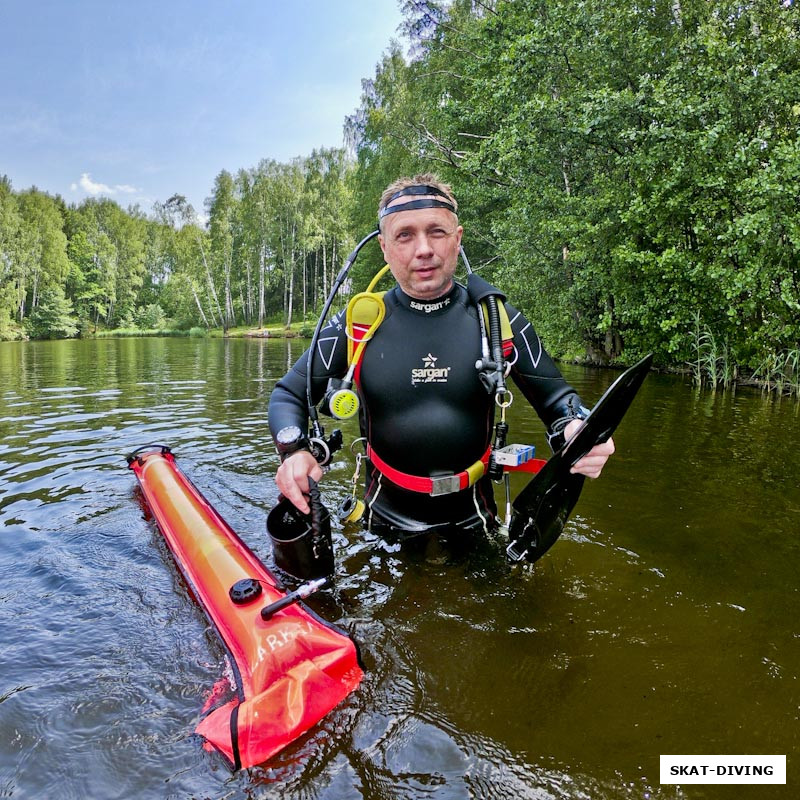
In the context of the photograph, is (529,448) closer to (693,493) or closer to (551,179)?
(693,493)

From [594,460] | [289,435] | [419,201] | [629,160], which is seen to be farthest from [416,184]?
[629,160]

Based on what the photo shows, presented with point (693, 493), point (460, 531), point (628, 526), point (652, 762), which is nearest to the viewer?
point (652, 762)

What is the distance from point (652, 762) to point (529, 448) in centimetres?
157

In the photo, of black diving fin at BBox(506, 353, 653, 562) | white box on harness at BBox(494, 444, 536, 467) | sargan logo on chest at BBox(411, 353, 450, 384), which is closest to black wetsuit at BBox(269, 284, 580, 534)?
sargan logo on chest at BBox(411, 353, 450, 384)

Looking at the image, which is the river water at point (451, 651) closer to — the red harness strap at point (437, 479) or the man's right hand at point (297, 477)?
the red harness strap at point (437, 479)

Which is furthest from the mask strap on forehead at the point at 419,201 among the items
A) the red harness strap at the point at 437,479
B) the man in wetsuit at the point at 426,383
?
the red harness strap at the point at 437,479

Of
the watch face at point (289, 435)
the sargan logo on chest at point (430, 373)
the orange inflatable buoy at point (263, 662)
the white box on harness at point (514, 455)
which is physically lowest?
the orange inflatable buoy at point (263, 662)

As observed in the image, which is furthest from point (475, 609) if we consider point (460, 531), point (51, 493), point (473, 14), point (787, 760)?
point (473, 14)

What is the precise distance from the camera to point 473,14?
23281 millimetres

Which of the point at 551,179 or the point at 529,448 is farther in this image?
the point at 551,179

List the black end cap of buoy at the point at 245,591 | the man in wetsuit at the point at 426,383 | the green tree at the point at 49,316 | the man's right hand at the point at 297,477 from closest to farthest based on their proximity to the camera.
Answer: the black end cap of buoy at the point at 245,591 → the man's right hand at the point at 297,477 → the man in wetsuit at the point at 426,383 → the green tree at the point at 49,316

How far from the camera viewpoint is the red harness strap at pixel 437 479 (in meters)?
3.27

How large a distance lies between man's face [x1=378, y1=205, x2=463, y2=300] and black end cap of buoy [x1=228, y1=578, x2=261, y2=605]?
193 centimetres

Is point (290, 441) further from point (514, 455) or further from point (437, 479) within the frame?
point (514, 455)
